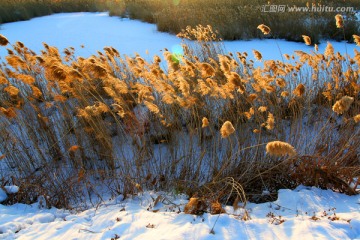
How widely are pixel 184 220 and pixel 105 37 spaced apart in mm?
6736

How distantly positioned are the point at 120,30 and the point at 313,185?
7.39 metres

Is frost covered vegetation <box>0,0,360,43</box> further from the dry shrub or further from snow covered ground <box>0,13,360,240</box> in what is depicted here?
the dry shrub

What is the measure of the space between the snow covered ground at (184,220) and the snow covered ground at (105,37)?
11.4 feet

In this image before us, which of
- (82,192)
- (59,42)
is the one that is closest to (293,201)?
(82,192)

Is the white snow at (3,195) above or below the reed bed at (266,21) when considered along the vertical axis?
below

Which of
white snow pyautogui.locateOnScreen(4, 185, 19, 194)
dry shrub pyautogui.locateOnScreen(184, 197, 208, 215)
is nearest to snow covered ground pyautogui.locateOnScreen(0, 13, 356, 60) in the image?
white snow pyautogui.locateOnScreen(4, 185, 19, 194)

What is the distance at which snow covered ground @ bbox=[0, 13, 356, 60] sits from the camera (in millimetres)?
6227

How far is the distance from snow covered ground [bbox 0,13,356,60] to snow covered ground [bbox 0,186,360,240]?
11.4 feet

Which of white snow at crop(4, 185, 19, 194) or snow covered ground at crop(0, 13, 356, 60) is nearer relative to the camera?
white snow at crop(4, 185, 19, 194)

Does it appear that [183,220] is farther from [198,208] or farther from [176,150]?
[176,150]

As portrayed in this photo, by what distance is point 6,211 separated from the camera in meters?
2.21

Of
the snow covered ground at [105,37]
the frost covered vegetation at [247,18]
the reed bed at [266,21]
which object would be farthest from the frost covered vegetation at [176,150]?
the reed bed at [266,21]

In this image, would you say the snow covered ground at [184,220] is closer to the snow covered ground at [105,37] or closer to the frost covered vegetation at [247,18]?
the snow covered ground at [105,37]

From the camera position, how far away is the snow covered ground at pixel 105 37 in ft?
20.4
